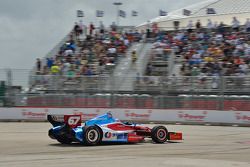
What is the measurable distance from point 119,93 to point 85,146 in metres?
12.9

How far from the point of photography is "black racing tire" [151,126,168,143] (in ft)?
48.0

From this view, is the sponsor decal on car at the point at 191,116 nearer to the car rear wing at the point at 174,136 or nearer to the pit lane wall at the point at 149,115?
the pit lane wall at the point at 149,115

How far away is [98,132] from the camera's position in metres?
13.8

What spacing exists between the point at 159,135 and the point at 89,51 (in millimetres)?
17606

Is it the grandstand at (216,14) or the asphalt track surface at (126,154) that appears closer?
the asphalt track surface at (126,154)

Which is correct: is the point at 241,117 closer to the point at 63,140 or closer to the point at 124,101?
the point at 124,101

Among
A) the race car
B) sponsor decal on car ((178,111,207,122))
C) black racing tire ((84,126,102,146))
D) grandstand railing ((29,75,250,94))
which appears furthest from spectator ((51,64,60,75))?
black racing tire ((84,126,102,146))

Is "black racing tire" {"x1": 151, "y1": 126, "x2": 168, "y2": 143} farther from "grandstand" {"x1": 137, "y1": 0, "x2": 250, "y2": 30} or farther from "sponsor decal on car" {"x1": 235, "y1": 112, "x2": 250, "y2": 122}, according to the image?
"grandstand" {"x1": 137, "y1": 0, "x2": 250, "y2": 30}

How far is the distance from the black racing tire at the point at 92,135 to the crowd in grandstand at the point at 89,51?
1368 centimetres

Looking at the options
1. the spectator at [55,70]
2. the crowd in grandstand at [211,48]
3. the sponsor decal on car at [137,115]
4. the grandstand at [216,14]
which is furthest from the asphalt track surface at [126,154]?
the grandstand at [216,14]

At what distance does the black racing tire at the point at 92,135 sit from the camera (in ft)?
44.5

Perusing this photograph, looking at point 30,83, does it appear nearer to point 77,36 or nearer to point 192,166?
point 77,36

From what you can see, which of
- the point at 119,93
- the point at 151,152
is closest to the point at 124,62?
the point at 119,93

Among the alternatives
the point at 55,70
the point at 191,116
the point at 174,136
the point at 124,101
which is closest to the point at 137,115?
the point at 124,101
